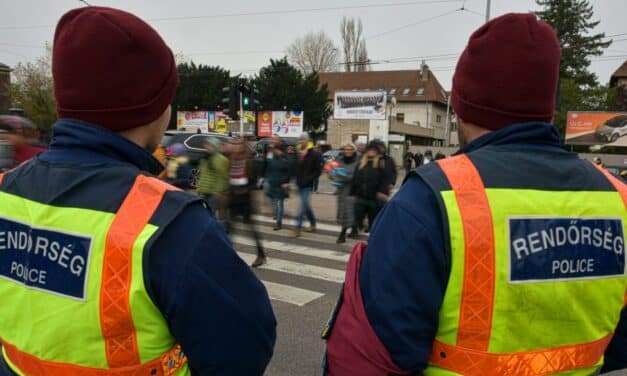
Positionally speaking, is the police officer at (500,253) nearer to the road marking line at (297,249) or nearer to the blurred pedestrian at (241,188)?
the blurred pedestrian at (241,188)

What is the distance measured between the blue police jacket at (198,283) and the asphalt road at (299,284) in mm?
2531

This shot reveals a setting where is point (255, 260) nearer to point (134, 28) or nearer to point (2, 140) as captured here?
point (2, 140)

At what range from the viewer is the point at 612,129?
29.1m

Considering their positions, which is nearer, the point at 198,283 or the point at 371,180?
the point at 198,283

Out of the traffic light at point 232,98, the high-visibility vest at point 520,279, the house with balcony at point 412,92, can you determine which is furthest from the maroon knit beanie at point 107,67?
the house with balcony at point 412,92

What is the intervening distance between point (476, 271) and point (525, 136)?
0.44 m

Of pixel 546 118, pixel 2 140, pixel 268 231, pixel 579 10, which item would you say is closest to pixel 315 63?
pixel 579 10

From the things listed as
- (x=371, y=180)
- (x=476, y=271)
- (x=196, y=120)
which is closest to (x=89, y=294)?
(x=476, y=271)

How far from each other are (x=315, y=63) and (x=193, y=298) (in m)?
56.6

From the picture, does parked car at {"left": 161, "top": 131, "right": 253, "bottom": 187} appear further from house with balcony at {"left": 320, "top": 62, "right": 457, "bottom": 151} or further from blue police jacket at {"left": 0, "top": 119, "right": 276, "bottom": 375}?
house with balcony at {"left": 320, "top": 62, "right": 457, "bottom": 151}

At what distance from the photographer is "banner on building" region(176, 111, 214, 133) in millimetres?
41250

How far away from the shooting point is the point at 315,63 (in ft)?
182

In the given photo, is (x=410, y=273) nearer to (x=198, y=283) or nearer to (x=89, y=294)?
(x=198, y=283)

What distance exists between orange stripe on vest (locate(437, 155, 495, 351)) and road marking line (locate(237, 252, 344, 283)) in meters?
4.84
